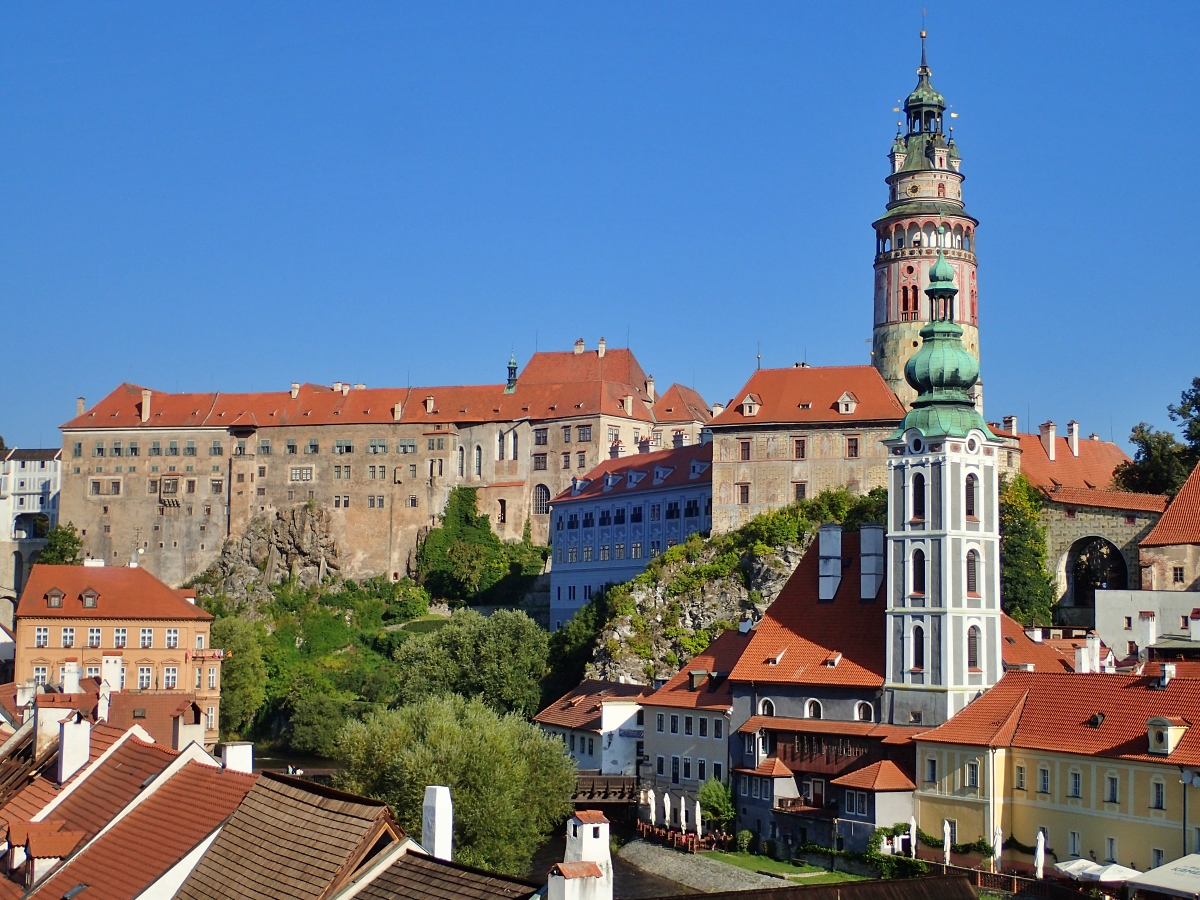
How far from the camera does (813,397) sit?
73.4 meters

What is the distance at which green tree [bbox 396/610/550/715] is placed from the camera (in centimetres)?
7038

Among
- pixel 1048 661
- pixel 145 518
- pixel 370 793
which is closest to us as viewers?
pixel 370 793

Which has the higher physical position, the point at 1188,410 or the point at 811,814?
the point at 1188,410

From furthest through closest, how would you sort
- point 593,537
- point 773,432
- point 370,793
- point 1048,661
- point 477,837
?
point 593,537, point 773,432, point 1048,661, point 370,793, point 477,837

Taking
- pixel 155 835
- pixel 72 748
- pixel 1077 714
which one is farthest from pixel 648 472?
pixel 155 835

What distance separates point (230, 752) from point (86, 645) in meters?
47.5

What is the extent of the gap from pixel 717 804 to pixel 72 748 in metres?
32.1

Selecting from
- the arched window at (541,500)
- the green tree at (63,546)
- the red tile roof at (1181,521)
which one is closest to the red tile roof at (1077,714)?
the red tile roof at (1181,521)

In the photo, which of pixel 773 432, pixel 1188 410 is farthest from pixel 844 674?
pixel 1188 410

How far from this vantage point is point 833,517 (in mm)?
68562

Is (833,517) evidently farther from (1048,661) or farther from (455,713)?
(455,713)

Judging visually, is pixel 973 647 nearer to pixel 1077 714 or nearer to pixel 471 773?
pixel 1077 714

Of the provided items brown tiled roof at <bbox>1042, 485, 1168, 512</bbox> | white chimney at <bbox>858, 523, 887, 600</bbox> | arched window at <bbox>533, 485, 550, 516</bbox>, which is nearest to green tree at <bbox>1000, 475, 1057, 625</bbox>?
brown tiled roof at <bbox>1042, 485, 1168, 512</bbox>

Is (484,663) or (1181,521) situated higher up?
(1181,521)
